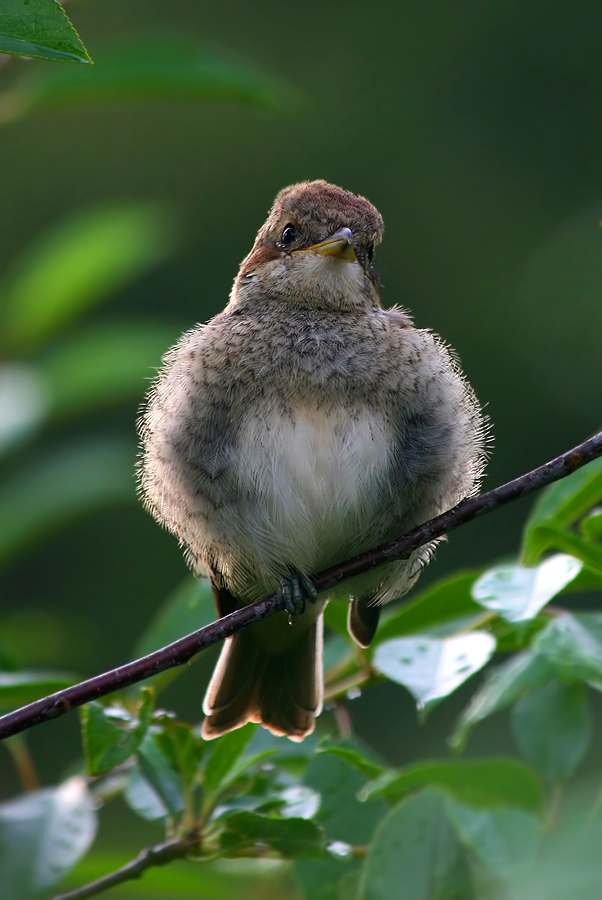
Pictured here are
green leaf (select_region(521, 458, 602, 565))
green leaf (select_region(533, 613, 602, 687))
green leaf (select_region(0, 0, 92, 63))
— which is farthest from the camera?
green leaf (select_region(521, 458, 602, 565))

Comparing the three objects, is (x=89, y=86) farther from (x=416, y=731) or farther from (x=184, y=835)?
A: (x=416, y=731)

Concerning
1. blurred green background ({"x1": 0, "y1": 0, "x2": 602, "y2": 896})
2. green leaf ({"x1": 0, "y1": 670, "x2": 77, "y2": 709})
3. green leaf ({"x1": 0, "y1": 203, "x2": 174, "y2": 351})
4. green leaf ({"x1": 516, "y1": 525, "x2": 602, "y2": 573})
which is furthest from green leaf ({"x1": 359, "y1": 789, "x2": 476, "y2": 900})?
blurred green background ({"x1": 0, "y1": 0, "x2": 602, "y2": 896})

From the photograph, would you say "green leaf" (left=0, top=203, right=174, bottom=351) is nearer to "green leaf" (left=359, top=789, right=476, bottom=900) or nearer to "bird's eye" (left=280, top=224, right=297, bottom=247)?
"bird's eye" (left=280, top=224, right=297, bottom=247)

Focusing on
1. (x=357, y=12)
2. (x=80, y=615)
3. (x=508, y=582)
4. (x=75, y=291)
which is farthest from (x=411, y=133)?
(x=508, y=582)

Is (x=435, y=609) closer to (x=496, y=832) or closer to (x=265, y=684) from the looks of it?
(x=496, y=832)

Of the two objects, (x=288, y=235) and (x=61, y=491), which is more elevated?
(x=288, y=235)

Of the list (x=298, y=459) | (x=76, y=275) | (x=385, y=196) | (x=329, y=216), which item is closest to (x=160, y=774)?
(x=298, y=459)
